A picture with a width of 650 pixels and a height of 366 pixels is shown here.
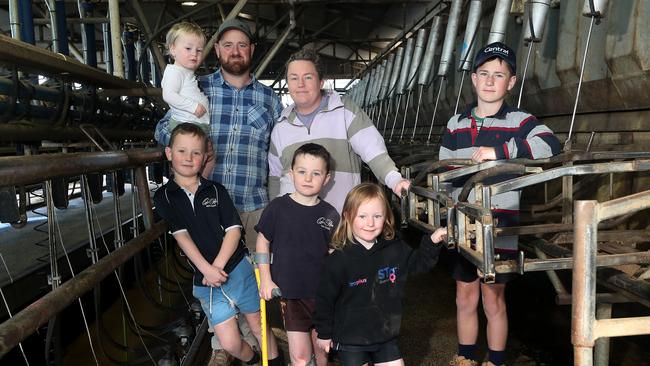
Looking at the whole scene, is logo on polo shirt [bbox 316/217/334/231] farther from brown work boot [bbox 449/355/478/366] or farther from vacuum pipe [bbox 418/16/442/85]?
vacuum pipe [bbox 418/16/442/85]

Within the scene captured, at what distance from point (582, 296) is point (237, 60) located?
161cm

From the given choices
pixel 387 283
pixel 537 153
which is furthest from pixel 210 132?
pixel 537 153

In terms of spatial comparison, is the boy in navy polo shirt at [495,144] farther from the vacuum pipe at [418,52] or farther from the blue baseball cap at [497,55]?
the vacuum pipe at [418,52]

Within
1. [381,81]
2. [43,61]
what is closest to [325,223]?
[43,61]

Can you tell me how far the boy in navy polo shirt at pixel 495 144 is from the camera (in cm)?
199

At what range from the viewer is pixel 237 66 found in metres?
2.21

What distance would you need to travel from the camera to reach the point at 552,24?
363cm

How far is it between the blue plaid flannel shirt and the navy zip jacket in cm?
69

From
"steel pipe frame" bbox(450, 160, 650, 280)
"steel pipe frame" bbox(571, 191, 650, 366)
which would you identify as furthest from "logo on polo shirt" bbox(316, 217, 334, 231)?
"steel pipe frame" bbox(571, 191, 650, 366)

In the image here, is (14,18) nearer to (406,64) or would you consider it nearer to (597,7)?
(597,7)

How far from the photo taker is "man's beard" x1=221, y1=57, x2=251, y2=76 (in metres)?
2.20

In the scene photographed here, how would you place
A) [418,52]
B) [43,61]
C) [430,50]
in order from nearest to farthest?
1. [43,61]
2. [430,50]
3. [418,52]

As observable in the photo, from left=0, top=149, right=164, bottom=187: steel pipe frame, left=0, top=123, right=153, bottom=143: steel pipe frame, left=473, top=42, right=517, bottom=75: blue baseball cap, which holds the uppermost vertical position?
left=473, top=42, right=517, bottom=75: blue baseball cap

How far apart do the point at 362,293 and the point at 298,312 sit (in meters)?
0.31
